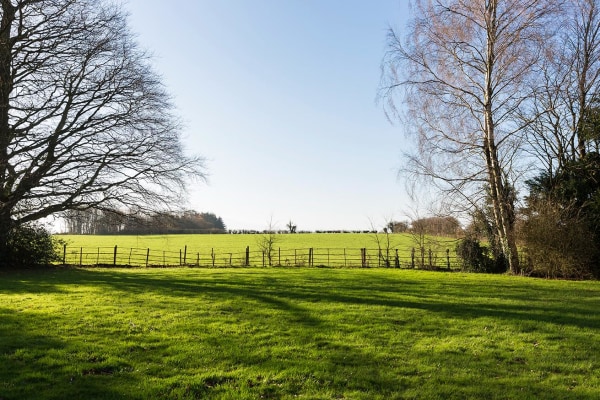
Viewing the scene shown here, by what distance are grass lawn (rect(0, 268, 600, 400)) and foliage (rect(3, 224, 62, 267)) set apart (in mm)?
10806

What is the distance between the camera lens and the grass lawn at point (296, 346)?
17.5ft

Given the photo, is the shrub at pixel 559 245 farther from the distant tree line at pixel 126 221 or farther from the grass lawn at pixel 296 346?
the distant tree line at pixel 126 221

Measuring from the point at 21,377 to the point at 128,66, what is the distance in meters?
18.1

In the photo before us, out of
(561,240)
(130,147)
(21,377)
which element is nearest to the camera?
(21,377)

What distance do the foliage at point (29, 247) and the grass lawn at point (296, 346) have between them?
10806 millimetres

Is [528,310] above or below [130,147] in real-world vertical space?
below

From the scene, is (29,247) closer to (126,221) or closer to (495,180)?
(126,221)

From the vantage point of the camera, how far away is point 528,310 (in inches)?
415

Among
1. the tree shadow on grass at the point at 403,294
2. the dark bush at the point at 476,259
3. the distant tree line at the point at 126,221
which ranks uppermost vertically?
the distant tree line at the point at 126,221

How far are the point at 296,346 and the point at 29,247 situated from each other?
20.9 m

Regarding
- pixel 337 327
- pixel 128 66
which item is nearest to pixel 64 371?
pixel 337 327

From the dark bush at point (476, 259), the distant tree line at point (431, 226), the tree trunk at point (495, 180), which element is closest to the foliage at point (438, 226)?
the distant tree line at point (431, 226)

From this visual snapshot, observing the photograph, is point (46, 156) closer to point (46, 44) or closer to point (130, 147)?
point (130, 147)

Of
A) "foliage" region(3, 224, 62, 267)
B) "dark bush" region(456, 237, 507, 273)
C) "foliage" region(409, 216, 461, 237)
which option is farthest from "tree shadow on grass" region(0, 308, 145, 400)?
"dark bush" region(456, 237, 507, 273)
